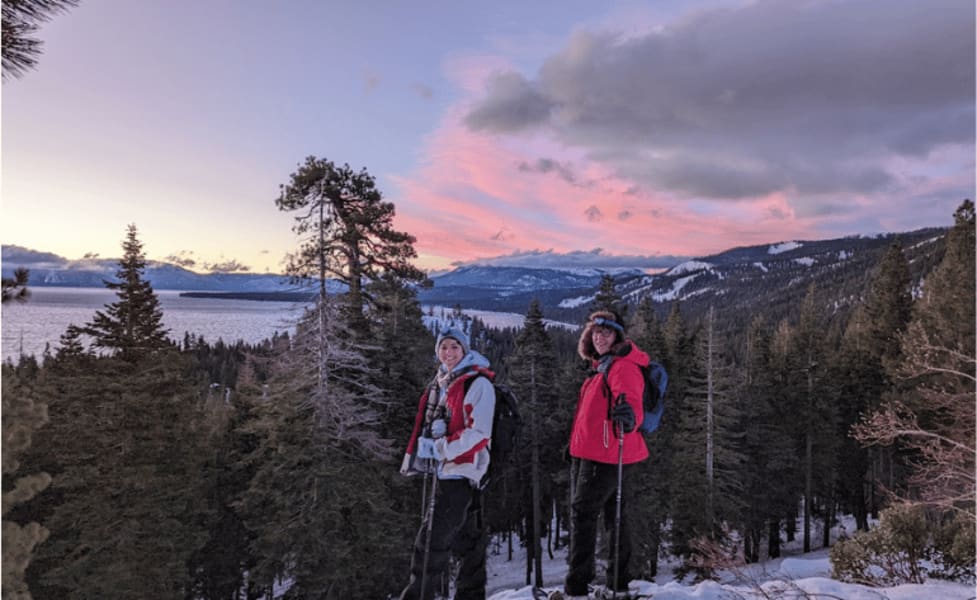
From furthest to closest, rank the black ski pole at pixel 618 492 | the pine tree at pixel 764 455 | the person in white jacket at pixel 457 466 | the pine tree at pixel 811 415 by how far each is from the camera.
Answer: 1. the pine tree at pixel 811 415
2. the pine tree at pixel 764 455
3. the black ski pole at pixel 618 492
4. the person in white jacket at pixel 457 466

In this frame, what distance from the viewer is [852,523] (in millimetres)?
39500

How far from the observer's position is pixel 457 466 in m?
5.45

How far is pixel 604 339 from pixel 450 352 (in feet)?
6.34

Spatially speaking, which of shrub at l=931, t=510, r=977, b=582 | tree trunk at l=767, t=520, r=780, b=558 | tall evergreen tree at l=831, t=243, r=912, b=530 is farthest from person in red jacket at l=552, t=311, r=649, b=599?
tree trunk at l=767, t=520, r=780, b=558

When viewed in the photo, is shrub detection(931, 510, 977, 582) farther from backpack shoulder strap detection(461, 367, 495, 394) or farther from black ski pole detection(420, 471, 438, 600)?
black ski pole detection(420, 471, 438, 600)

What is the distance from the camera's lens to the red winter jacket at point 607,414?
5.66m

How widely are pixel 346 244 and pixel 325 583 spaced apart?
10.2m

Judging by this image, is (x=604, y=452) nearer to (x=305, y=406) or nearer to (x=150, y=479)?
(x=305, y=406)

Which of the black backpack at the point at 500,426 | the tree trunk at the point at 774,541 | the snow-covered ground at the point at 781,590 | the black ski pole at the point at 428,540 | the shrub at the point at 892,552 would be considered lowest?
the tree trunk at the point at 774,541

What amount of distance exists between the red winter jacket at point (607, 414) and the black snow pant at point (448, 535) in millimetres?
1417

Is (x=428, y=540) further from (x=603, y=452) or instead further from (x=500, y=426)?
(x=603, y=452)

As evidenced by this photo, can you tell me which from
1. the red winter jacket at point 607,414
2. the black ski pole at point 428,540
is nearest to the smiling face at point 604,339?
the red winter jacket at point 607,414

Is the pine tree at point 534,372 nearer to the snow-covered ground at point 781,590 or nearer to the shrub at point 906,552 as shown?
the shrub at point 906,552

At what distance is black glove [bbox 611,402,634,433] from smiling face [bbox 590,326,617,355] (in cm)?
76
